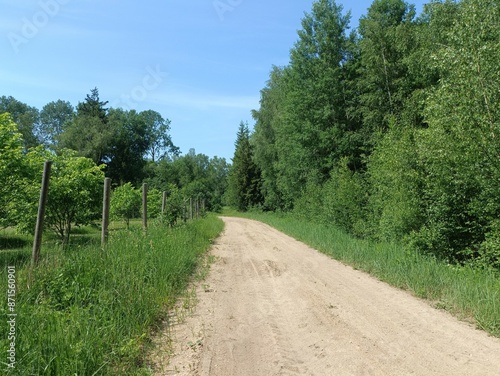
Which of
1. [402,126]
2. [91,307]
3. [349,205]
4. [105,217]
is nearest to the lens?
[91,307]

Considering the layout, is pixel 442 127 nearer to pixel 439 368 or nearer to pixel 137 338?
pixel 439 368

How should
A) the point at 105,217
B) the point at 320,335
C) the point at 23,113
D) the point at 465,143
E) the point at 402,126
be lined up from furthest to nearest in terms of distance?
the point at 23,113 → the point at 402,126 → the point at 465,143 → the point at 105,217 → the point at 320,335

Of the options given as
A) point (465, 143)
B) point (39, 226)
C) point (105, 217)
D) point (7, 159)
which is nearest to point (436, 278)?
point (465, 143)

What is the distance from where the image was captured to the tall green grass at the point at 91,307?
144 inches

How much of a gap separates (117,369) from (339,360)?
256cm

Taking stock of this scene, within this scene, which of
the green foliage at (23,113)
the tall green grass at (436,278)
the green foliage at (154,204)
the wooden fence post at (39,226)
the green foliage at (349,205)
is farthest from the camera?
the green foliage at (23,113)

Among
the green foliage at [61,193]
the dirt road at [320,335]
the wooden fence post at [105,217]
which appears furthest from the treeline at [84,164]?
the dirt road at [320,335]

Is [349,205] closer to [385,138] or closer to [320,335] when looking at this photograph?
[385,138]

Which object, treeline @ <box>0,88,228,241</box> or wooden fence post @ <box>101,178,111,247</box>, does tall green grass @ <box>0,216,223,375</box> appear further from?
treeline @ <box>0,88,228,241</box>

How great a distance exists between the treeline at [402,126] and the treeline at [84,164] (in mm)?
8752

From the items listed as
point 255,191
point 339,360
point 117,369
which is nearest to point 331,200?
point 339,360

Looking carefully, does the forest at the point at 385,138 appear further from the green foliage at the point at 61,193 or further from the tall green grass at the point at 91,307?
the tall green grass at the point at 91,307

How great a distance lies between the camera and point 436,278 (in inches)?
316

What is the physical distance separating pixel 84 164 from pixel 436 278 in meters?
13.3
